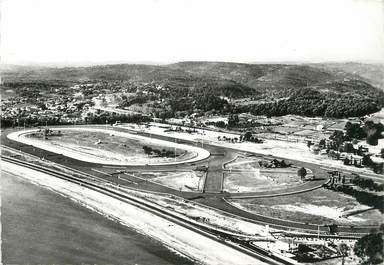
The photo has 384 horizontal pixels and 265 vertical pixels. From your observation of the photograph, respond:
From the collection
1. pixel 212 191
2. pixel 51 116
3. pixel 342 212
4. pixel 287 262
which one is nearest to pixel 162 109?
pixel 51 116

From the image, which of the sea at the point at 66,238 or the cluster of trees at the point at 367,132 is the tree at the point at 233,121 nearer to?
the cluster of trees at the point at 367,132

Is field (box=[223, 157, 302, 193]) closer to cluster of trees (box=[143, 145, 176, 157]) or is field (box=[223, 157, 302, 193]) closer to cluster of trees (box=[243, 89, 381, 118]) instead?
cluster of trees (box=[143, 145, 176, 157])

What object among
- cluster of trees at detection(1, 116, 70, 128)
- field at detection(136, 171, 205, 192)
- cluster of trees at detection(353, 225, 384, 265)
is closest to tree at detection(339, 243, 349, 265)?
cluster of trees at detection(353, 225, 384, 265)

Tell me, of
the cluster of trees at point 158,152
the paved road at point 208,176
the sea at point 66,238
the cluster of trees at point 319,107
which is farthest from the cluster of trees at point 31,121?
the sea at point 66,238

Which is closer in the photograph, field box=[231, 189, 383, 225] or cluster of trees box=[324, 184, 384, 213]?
field box=[231, 189, 383, 225]

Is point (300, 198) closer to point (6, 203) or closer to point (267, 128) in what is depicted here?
point (6, 203)

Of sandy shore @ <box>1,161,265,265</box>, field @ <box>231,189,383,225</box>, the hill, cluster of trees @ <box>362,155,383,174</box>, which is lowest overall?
sandy shore @ <box>1,161,265,265</box>
